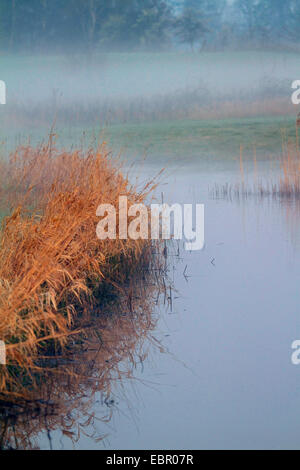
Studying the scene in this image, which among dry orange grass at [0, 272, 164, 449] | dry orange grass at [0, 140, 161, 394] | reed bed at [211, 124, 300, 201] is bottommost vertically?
dry orange grass at [0, 272, 164, 449]

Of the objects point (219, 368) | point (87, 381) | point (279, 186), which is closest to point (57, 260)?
point (87, 381)

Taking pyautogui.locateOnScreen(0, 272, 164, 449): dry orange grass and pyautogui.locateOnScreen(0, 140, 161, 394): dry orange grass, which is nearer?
pyautogui.locateOnScreen(0, 272, 164, 449): dry orange grass

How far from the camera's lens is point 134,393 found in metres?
3.24

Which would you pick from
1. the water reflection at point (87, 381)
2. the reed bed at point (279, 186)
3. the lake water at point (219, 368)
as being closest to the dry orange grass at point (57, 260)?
the water reflection at point (87, 381)

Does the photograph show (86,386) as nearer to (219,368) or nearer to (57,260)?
(219,368)

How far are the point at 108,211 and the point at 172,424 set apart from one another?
7.92ft

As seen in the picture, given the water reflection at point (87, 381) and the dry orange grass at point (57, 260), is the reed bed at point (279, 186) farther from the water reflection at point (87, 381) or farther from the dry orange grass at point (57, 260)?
the water reflection at point (87, 381)

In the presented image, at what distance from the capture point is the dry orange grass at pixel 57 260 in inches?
125

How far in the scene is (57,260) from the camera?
13.2 feet

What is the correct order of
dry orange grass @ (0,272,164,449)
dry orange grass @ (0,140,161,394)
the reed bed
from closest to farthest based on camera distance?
dry orange grass @ (0,272,164,449), dry orange grass @ (0,140,161,394), the reed bed

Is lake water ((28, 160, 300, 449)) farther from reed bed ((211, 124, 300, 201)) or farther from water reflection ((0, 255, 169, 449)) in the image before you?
reed bed ((211, 124, 300, 201))

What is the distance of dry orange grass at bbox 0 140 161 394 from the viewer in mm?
3166

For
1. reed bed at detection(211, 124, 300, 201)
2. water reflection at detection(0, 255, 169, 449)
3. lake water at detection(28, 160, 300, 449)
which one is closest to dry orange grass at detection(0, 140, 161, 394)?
water reflection at detection(0, 255, 169, 449)
